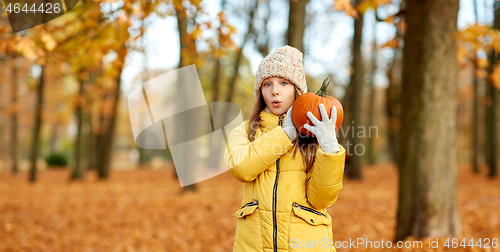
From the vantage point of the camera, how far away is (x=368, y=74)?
23609mm

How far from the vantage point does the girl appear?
1.69m

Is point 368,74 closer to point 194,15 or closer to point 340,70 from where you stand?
point 340,70

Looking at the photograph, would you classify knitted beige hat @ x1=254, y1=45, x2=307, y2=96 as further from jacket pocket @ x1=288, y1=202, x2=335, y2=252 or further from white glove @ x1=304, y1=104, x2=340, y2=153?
jacket pocket @ x1=288, y1=202, x2=335, y2=252

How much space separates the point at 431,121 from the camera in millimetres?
4156

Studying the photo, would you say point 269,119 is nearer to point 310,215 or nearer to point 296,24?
point 310,215

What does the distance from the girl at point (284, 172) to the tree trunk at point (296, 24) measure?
390 centimetres

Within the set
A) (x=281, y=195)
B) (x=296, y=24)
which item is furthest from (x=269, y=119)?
(x=296, y=24)

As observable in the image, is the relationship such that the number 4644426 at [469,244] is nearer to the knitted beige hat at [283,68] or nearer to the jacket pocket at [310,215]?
the jacket pocket at [310,215]

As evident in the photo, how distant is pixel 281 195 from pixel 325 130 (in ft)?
1.49

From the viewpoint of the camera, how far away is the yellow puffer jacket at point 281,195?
1.73 m

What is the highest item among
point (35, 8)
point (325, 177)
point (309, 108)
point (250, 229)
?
point (35, 8)

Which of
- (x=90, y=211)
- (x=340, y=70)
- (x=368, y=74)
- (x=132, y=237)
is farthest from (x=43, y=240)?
(x=368, y=74)

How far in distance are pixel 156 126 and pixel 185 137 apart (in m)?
4.53

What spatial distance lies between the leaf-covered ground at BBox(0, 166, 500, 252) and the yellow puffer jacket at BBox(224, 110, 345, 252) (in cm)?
310
